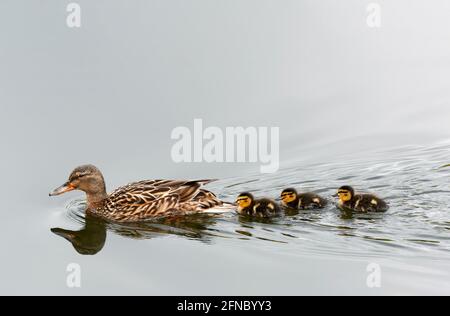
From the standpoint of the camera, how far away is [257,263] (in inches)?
256

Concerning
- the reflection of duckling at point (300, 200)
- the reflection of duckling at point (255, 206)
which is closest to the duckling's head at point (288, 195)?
the reflection of duckling at point (300, 200)

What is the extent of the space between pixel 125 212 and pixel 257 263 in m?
1.74

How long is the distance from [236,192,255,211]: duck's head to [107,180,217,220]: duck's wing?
0.33 metres

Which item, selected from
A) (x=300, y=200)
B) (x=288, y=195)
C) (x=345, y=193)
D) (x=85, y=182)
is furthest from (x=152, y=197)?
(x=345, y=193)

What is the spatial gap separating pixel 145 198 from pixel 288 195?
1305 mm

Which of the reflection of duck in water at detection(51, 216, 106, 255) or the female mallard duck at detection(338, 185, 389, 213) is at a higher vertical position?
the female mallard duck at detection(338, 185, 389, 213)

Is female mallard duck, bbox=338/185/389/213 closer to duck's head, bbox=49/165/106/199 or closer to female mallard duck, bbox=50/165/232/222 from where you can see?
female mallard duck, bbox=50/165/232/222

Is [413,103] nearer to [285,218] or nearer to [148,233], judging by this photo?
[285,218]

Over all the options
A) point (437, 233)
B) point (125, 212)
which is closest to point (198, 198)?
point (125, 212)

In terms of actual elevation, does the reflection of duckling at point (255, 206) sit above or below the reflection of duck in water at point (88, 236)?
above

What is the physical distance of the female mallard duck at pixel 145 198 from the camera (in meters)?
7.79

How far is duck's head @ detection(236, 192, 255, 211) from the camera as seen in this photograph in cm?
773

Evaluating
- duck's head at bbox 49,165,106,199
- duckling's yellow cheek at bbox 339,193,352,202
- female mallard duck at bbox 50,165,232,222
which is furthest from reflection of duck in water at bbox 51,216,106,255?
duckling's yellow cheek at bbox 339,193,352,202

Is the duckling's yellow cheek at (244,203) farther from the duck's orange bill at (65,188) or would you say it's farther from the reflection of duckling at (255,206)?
the duck's orange bill at (65,188)
